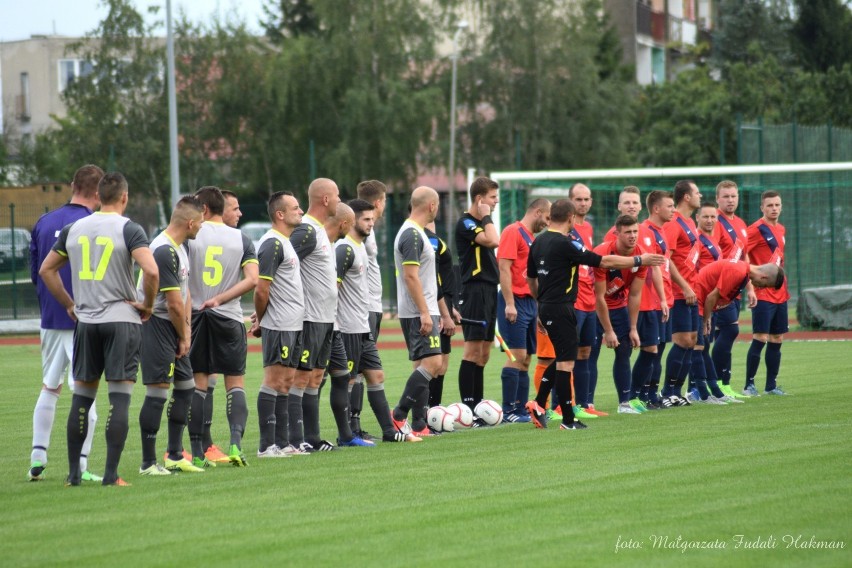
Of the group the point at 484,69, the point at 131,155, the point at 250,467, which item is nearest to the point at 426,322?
the point at 250,467

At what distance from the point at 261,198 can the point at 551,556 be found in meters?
47.2

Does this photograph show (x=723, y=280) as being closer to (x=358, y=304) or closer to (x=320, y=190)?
(x=358, y=304)

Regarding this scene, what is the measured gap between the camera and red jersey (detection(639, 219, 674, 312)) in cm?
1329

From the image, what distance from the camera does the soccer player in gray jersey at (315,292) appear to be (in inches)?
407

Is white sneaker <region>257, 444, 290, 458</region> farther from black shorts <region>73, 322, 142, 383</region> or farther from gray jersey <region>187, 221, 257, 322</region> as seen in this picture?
black shorts <region>73, 322, 142, 383</region>

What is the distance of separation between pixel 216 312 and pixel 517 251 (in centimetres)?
384

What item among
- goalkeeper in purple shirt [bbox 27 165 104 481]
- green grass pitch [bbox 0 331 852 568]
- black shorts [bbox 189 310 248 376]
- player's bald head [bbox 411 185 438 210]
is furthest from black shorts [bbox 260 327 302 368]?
player's bald head [bbox 411 185 438 210]

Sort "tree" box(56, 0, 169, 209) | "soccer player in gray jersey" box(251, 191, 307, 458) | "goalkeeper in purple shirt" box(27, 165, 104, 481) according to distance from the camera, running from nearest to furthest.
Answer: "goalkeeper in purple shirt" box(27, 165, 104, 481), "soccer player in gray jersey" box(251, 191, 307, 458), "tree" box(56, 0, 169, 209)

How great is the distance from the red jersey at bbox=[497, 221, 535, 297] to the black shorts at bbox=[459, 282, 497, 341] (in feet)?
1.49

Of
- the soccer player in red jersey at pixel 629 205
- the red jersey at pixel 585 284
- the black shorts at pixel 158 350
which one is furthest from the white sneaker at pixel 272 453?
the soccer player in red jersey at pixel 629 205

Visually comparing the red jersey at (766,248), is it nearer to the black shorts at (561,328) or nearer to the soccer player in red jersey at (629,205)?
the soccer player in red jersey at (629,205)

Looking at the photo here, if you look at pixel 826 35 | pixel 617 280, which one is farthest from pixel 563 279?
pixel 826 35

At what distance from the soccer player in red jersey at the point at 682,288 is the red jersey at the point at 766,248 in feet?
3.74

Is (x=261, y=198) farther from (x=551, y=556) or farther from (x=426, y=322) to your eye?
(x=551, y=556)
